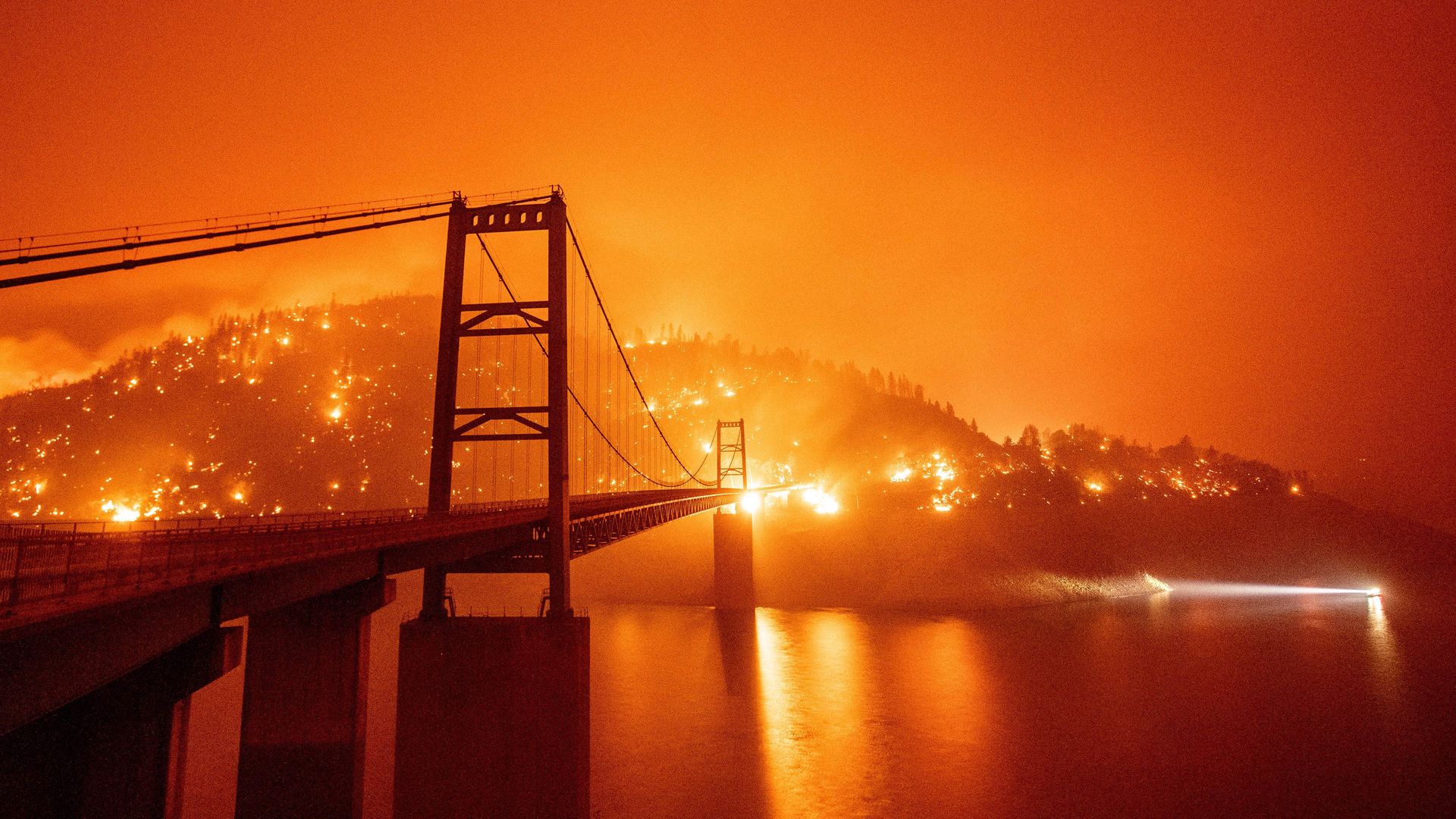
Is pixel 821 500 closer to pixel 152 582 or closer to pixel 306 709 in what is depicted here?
pixel 306 709

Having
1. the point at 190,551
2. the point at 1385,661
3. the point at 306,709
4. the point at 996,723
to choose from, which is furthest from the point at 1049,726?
the point at 190,551

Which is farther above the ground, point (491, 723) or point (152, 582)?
point (152, 582)

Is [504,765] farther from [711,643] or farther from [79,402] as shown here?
[79,402]

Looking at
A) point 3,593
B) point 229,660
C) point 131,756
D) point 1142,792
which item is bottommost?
point 1142,792

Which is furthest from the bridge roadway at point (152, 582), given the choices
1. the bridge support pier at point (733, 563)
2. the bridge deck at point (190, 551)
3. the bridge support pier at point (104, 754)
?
the bridge support pier at point (733, 563)

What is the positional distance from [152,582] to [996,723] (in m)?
Result: 31.7

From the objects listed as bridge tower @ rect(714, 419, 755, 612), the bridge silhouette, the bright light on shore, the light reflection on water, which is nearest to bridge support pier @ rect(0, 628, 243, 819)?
the bridge silhouette

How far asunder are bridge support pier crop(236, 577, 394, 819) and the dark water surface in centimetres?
295

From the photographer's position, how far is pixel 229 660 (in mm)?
10508

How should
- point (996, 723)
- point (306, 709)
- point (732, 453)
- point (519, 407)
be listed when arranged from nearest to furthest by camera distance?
1. point (306, 709)
2. point (519, 407)
3. point (996, 723)
4. point (732, 453)

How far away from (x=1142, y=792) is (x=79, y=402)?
183 metres

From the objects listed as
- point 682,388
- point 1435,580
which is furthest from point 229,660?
point 682,388

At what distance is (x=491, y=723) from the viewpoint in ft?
54.4

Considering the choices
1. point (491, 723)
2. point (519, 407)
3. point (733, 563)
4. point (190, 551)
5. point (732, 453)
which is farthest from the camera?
point (732, 453)
